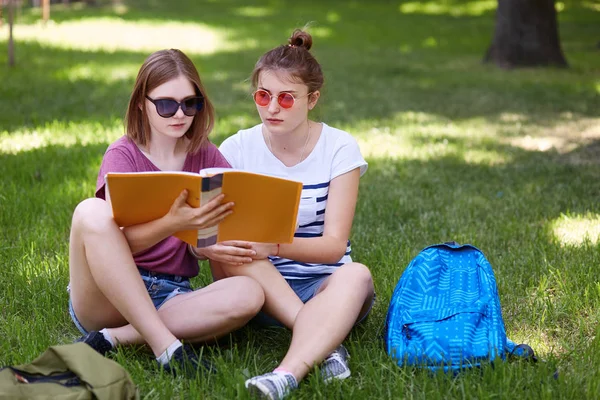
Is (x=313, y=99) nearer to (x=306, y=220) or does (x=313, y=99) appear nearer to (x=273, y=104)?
(x=273, y=104)

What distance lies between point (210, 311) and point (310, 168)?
0.72 metres

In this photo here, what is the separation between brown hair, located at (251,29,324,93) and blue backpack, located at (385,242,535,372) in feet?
2.74

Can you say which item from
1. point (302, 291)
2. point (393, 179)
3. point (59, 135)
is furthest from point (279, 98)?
point (59, 135)

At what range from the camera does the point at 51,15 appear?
56.3ft

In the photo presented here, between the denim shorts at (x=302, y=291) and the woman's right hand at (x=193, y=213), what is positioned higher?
the woman's right hand at (x=193, y=213)

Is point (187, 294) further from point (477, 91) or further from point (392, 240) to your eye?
point (477, 91)

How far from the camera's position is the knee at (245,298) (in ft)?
9.48

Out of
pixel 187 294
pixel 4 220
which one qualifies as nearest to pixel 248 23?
pixel 4 220

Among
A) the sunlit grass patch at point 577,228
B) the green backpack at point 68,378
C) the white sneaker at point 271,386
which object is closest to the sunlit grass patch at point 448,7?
the sunlit grass patch at point 577,228

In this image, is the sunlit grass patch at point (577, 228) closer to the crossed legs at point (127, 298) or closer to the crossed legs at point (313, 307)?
the crossed legs at point (313, 307)

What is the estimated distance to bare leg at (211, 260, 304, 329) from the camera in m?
2.97

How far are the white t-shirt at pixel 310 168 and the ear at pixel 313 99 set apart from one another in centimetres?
13

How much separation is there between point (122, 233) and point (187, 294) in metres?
0.37

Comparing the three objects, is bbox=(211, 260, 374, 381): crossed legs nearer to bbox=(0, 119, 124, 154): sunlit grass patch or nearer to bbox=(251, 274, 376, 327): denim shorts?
bbox=(251, 274, 376, 327): denim shorts
